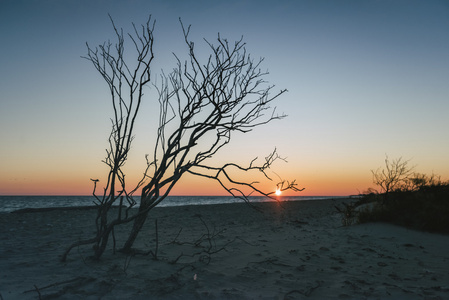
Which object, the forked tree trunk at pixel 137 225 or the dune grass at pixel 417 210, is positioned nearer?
the forked tree trunk at pixel 137 225

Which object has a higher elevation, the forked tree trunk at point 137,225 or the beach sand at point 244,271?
the forked tree trunk at point 137,225

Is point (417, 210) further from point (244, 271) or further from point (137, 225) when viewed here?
point (137, 225)

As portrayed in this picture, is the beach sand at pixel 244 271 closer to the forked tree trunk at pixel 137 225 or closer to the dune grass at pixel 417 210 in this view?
the forked tree trunk at pixel 137 225

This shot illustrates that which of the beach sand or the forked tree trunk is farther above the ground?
the forked tree trunk

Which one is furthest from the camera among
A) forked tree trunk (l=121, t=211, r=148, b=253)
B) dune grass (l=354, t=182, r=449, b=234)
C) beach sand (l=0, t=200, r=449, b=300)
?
dune grass (l=354, t=182, r=449, b=234)

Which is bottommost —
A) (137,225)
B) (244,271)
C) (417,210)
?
(244,271)

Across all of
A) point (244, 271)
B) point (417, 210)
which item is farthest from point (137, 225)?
point (417, 210)

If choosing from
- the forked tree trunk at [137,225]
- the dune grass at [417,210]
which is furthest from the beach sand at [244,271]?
the dune grass at [417,210]

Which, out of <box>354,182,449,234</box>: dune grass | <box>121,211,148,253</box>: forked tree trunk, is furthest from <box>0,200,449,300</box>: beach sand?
<box>354,182,449,234</box>: dune grass

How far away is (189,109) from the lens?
169 inches

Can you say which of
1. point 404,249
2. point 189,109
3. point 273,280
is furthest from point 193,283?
point 404,249

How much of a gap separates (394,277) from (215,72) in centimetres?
380

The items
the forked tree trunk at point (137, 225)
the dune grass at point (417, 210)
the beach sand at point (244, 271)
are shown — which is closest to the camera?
the beach sand at point (244, 271)

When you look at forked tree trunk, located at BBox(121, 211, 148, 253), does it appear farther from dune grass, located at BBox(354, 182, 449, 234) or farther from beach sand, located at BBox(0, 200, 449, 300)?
dune grass, located at BBox(354, 182, 449, 234)
